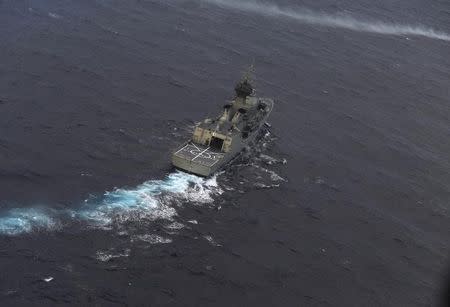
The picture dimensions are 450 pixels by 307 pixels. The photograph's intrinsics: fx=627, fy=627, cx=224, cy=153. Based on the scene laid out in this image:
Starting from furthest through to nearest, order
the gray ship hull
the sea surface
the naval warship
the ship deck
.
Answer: the ship deck < the naval warship < the gray ship hull < the sea surface

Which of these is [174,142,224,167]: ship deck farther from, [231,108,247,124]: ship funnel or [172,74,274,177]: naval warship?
[231,108,247,124]: ship funnel

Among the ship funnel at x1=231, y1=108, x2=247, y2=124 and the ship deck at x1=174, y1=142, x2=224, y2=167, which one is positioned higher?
the ship funnel at x1=231, y1=108, x2=247, y2=124

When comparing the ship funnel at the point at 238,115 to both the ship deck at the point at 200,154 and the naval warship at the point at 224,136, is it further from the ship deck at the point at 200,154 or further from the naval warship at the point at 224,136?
the ship deck at the point at 200,154

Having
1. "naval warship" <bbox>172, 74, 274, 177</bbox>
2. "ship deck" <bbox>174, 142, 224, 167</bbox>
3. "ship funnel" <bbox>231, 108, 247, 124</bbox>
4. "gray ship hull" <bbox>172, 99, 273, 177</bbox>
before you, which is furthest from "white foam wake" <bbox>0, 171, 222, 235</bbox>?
"ship funnel" <bbox>231, 108, 247, 124</bbox>

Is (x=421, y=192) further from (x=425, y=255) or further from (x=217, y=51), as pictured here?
(x=217, y=51)

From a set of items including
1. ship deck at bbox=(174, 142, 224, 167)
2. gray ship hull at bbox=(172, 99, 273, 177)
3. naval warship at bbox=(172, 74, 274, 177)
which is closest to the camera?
gray ship hull at bbox=(172, 99, 273, 177)

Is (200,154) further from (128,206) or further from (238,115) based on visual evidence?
(128,206)

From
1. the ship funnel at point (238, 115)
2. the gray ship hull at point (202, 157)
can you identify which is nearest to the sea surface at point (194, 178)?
the gray ship hull at point (202, 157)


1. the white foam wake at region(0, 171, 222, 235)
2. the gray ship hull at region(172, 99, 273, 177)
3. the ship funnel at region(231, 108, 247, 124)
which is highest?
the ship funnel at region(231, 108, 247, 124)
